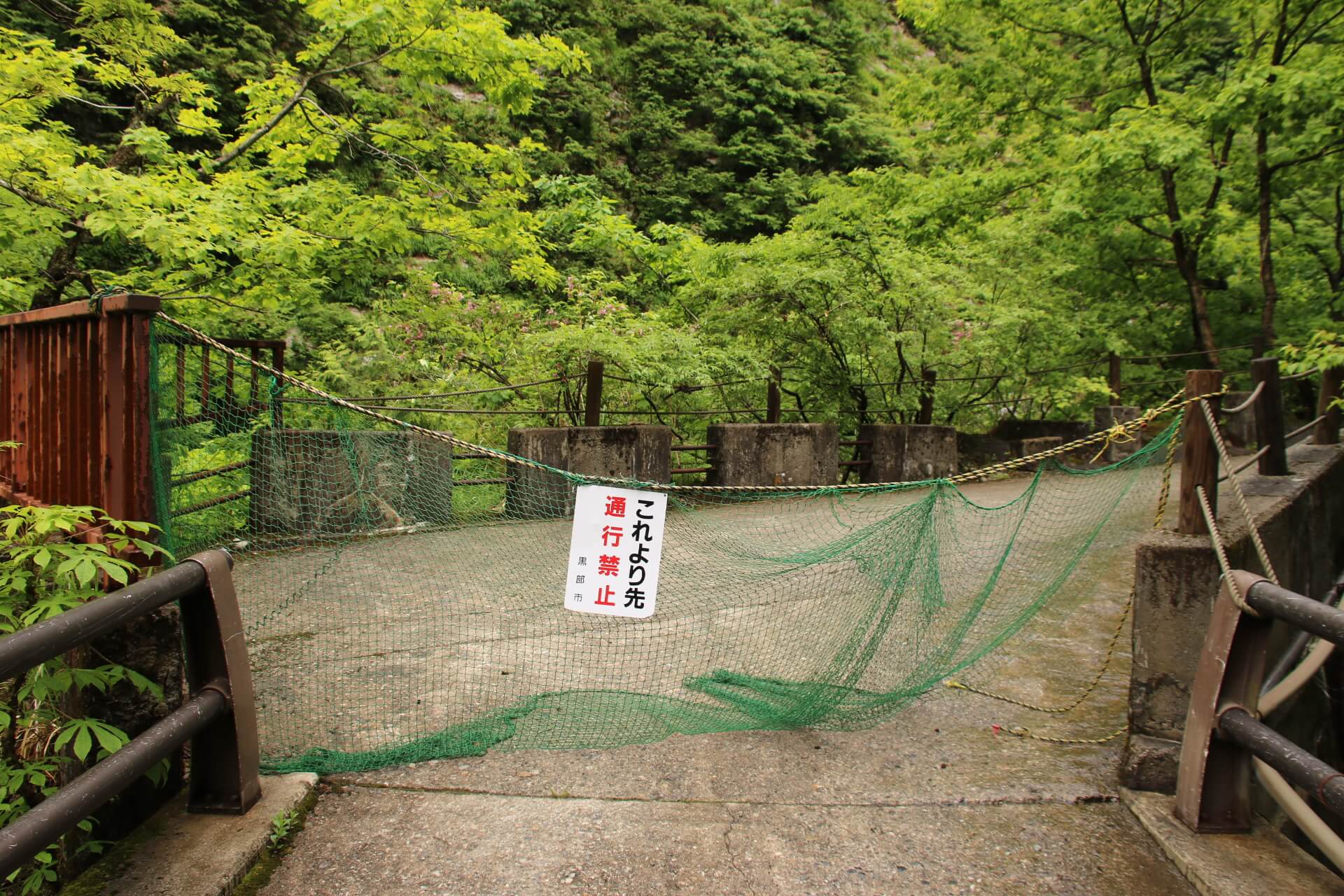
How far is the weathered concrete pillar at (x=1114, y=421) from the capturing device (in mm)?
12023

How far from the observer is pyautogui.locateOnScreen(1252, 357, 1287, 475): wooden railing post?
12.6ft

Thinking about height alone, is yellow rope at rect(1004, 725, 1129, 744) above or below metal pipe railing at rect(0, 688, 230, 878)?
below

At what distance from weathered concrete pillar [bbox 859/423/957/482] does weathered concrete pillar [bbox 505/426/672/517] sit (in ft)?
11.5

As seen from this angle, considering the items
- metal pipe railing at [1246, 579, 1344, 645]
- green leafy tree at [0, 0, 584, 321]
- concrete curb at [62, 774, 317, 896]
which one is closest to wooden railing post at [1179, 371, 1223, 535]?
metal pipe railing at [1246, 579, 1344, 645]

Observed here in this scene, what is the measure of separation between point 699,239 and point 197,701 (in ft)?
34.9

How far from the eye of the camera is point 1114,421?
11898 mm

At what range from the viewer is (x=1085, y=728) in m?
3.58

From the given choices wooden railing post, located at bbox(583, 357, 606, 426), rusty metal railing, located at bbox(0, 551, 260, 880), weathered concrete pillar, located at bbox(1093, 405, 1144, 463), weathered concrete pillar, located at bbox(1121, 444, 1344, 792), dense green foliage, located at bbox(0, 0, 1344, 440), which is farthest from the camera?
weathered concrete pillar, located at bbox(1093, 405, 1144, 463)

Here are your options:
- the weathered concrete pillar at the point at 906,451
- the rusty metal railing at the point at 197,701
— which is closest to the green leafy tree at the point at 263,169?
the rusty metal railing at the point at 197,701

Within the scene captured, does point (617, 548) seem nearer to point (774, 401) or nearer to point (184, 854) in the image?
point (184, 854)

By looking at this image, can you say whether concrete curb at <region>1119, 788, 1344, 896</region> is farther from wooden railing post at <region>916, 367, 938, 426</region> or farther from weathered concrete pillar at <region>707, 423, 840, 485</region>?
wooden railing post at <region>916, 367, 938, 426</region>

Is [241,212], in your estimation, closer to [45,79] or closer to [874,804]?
[45,79]

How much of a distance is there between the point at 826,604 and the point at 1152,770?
2241 millimetres

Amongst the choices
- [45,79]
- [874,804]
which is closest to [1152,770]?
[874,804]
